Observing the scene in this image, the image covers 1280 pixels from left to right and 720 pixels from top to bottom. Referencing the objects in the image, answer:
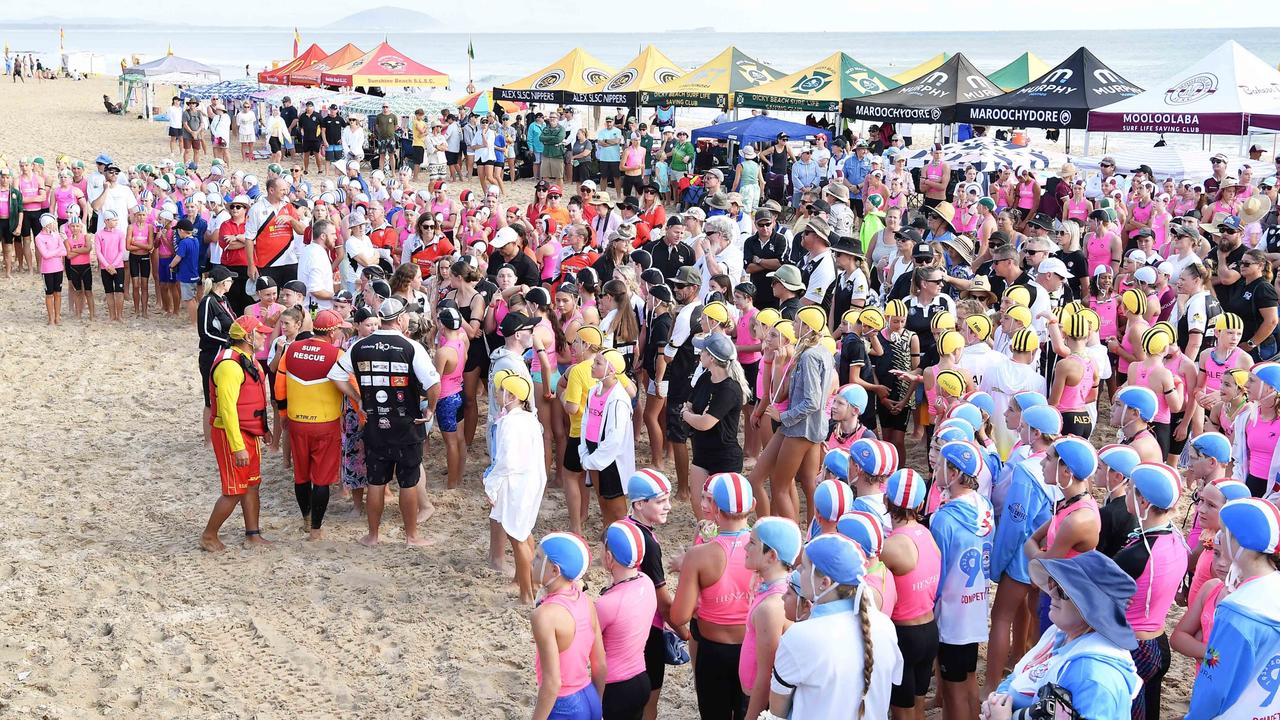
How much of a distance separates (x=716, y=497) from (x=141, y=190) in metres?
13.3

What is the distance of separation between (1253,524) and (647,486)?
2.32 meters

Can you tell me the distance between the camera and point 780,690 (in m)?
3.69

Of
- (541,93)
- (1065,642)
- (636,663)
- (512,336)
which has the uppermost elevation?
(541,93)

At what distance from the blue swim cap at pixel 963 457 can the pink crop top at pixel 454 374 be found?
416 cm

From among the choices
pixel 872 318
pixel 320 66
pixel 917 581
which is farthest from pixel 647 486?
pixel 320 66

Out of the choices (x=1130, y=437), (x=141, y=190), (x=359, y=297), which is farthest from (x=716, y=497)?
(x=141, y=190)

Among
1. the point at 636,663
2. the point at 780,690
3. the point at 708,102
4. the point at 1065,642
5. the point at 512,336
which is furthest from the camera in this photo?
the point at 708,102

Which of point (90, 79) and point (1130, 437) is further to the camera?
point (90, 79)

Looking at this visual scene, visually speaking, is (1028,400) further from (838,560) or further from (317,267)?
(317,267)

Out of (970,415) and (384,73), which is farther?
(384,73)

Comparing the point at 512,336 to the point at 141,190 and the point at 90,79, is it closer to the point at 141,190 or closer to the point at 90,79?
the point at 141,190

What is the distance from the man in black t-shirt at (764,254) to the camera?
1119 cm

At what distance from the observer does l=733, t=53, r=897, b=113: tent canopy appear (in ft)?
71.8

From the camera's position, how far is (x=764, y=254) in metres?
11.3
